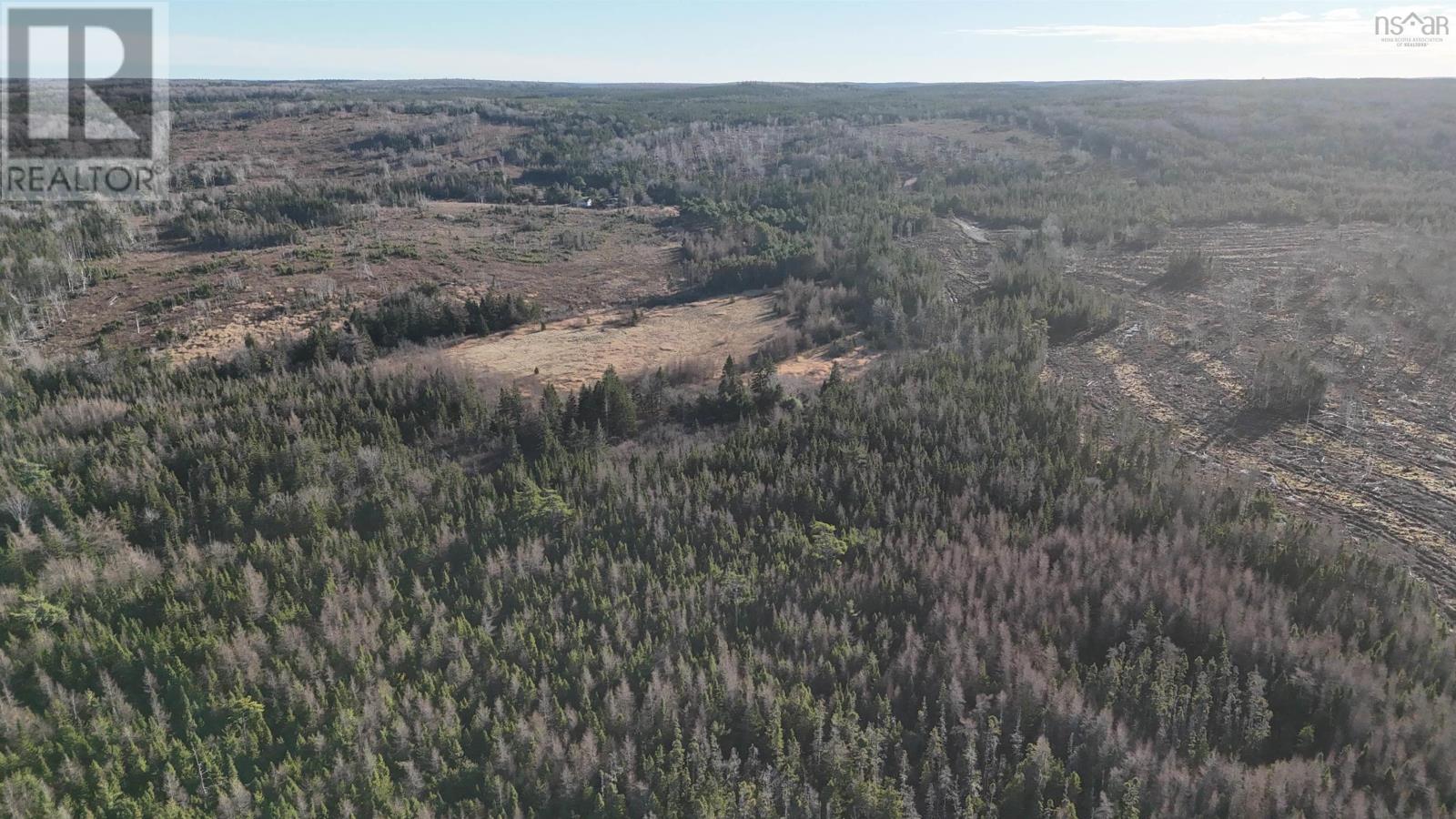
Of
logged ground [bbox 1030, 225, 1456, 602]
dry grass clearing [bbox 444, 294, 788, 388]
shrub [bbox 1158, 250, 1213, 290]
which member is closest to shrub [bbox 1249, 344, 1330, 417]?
logged ground [bbox 1030, 225, 1456, 602]

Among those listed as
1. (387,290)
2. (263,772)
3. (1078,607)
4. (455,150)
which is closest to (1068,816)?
(1078,607)

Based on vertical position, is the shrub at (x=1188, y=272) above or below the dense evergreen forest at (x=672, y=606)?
above

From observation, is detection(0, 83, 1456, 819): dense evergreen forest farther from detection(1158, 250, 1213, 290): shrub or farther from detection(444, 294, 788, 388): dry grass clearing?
detection(1158, 250, 1213, 290): shrub

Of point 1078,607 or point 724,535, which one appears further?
point 724,535

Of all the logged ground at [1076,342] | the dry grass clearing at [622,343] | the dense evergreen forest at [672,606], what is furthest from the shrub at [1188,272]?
the dry grass clearing at [622,343]

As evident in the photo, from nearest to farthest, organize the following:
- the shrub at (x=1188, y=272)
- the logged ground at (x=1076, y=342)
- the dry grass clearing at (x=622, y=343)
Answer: the logged ground at (x=1076, y=342), the dry grass clearing at (x=622, y=343), the shrub at (x=1188, y=272)

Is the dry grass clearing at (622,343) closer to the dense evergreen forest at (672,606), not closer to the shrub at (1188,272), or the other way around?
the dense evergreen forest at (672,606)

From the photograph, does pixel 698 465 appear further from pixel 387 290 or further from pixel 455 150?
pixel 455 150

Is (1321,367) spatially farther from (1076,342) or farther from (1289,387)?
(1076,342)
